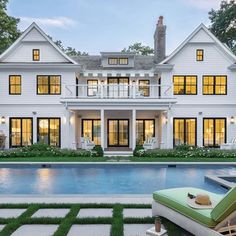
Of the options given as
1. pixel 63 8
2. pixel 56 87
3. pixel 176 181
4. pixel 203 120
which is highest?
pixel 63 8

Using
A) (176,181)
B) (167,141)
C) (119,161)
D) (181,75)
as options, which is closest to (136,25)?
(181,75)

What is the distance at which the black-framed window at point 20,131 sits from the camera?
2466cm

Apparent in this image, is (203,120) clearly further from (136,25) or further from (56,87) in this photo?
(136,25)

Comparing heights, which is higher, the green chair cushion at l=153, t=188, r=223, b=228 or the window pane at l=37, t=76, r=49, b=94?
the window pane at l=37, t=76, r=49, b=94

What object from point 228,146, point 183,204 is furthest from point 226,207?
point 228,146

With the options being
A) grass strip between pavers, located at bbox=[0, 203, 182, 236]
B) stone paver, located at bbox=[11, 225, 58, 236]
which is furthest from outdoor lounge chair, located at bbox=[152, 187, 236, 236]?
stone paver, located at bbox=[11, 225, 58, 236]

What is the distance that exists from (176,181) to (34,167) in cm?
755

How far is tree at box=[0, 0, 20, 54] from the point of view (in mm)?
36219

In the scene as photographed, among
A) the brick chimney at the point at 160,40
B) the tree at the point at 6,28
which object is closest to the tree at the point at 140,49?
the tree at the point at 6,28

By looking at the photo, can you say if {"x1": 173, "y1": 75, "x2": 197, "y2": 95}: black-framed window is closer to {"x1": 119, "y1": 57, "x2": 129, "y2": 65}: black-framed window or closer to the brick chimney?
the brick chimney

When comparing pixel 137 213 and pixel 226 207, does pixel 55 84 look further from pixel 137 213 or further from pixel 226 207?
pixel 226 207

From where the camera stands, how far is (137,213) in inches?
301

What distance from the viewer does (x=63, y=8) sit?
125ft

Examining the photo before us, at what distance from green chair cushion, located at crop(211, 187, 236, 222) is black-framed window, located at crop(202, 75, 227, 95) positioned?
20295 mm
